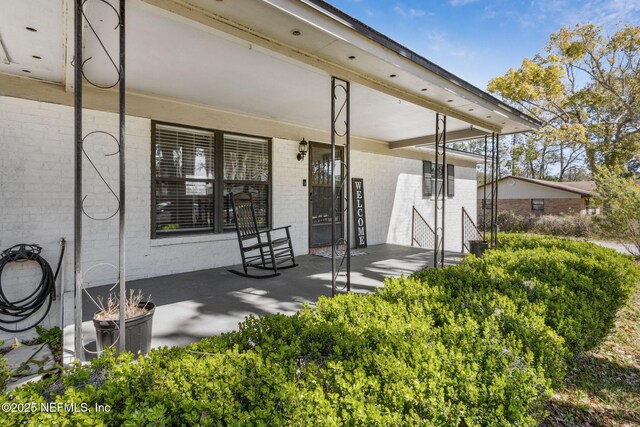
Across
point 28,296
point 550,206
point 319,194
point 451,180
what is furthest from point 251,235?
point 550,206

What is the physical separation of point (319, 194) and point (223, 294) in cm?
364

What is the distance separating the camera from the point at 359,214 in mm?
7590

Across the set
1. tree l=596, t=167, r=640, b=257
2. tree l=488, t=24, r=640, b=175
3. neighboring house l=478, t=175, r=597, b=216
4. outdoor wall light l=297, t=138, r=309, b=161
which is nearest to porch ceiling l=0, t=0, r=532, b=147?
outdoor wall light l=297, t=138, r=309, b=161

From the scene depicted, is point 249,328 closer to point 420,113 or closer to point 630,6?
point 420,113

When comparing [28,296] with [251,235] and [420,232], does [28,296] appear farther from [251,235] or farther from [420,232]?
[420,232]

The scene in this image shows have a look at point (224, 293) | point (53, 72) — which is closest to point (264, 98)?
point (53, 72)

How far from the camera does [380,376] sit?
1.46 metres

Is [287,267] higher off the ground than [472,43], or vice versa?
[472,43]

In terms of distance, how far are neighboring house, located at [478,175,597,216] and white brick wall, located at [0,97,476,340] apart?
15.5 metres

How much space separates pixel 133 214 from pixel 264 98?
2.49 meters

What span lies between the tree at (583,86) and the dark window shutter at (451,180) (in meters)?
4.45

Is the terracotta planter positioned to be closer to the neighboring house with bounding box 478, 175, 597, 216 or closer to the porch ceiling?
the porch ceiling

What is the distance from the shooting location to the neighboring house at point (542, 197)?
17.4 metres

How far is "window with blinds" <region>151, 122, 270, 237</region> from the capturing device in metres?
4.86
